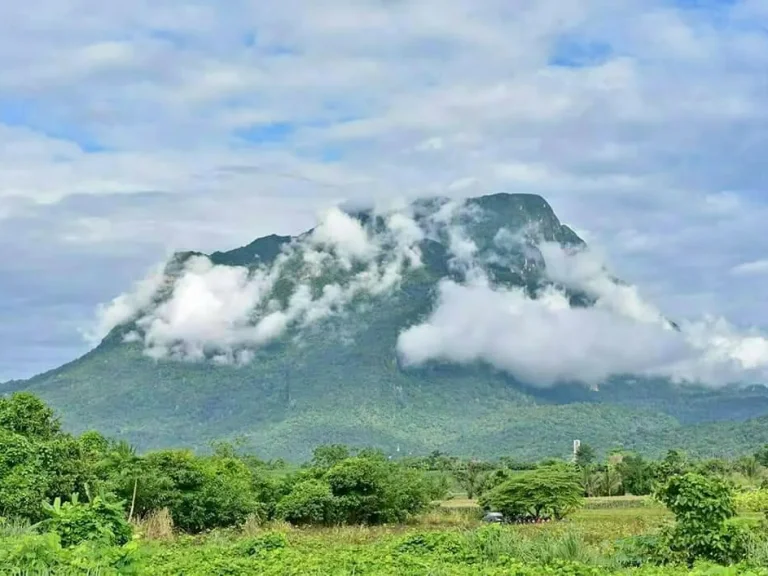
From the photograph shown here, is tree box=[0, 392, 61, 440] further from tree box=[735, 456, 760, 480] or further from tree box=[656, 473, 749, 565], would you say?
tree box=[735, 456, 760, 480]

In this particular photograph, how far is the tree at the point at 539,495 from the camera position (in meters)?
34.5

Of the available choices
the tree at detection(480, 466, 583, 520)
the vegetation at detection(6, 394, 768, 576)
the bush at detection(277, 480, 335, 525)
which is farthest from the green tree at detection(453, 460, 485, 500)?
the bush at detection(277, 480, 335, 525)

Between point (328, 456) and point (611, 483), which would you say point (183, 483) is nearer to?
point (328, 456)

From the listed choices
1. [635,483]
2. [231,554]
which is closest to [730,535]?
[231,554]

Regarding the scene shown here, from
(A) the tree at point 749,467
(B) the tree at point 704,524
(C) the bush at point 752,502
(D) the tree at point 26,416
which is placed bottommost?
(A) the tree at point 749,467

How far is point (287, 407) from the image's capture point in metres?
169

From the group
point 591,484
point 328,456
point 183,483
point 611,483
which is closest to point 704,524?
point 183,483

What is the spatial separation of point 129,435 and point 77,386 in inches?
857

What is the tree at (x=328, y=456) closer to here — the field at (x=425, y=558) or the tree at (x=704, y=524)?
the field at (x=425, y=558)

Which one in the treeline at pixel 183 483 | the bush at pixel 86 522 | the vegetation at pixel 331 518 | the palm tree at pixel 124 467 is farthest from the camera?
the palm tree at pixel 124 467

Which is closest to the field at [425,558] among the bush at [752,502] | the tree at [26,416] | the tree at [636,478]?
the bush at [752,502]

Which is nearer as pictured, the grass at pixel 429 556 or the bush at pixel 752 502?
the grass at pixel 429 556

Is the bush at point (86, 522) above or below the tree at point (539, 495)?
above

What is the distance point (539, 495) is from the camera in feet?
114
